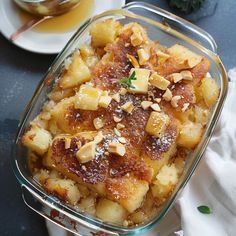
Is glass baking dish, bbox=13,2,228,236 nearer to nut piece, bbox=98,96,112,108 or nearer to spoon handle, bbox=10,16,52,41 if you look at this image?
nut piece, bbox=98,96,112,108

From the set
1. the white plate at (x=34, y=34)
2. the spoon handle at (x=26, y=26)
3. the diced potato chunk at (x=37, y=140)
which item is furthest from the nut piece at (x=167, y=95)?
the spoon handle at (x=26, y=26)

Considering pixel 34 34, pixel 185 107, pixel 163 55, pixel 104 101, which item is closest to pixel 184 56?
pixel 163 55

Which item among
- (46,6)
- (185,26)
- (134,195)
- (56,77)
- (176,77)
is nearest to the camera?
(134,195)

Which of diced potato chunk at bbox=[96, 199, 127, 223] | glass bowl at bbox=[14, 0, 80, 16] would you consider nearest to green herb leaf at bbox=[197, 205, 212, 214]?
diced potato chunk at bbox=[96, 199, 127, 223]

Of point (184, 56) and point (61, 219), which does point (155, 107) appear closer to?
point (184, 56)

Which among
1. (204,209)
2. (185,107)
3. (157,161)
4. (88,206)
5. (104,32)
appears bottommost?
(204,209)
